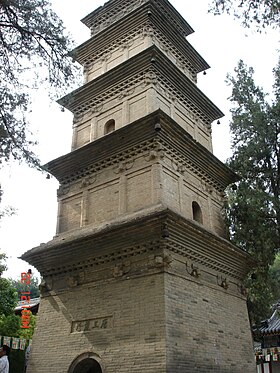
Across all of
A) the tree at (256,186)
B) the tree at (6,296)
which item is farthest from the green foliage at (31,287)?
the tree at (256,186)

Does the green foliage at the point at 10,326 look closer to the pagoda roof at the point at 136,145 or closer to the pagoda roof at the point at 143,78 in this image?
the pagoda roof at the point at 136,145

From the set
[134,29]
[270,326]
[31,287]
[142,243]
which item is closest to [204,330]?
[142,243]

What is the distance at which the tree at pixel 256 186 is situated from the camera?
1184 cm

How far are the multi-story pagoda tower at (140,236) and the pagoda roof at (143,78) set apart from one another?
0.04 metres

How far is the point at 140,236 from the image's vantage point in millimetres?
9328

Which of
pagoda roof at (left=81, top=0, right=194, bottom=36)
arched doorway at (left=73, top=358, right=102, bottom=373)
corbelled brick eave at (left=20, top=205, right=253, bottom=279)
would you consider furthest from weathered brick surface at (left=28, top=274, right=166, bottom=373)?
pagoda roof at (left=81, top=0, right=194, bottom=36)

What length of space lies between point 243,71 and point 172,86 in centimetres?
377

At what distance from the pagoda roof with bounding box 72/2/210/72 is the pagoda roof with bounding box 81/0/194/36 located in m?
0.59

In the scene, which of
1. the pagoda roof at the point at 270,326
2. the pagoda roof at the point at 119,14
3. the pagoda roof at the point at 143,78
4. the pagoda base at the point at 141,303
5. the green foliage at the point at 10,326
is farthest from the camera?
the pagoda roof at the point at 270,326

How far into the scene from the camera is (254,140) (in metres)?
13.1

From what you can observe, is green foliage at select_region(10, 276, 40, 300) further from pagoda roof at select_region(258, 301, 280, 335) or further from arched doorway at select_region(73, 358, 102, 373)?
arched doorway at select_region(73, 358, 102, 373)

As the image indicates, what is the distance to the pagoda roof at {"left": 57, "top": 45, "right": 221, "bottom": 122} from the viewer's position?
12457mm

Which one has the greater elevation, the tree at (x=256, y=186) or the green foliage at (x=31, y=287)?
the green foliage at (x=31, y=287)

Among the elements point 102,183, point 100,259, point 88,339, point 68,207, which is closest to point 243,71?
point 102,183
